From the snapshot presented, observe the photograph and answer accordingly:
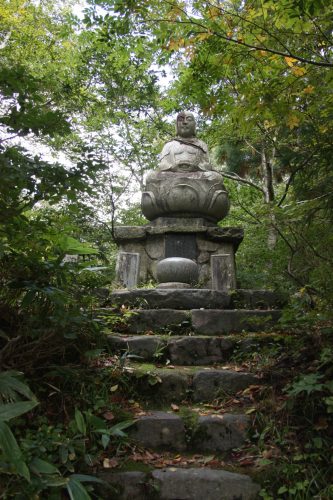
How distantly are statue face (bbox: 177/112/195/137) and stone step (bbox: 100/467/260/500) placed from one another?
19.0ft

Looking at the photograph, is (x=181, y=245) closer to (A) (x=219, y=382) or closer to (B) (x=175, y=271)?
(B) (x=175, y=271)

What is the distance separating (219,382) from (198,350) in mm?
479

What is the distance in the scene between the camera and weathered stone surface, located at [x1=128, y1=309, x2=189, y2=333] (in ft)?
12.4

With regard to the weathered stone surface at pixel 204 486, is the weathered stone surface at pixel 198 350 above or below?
above

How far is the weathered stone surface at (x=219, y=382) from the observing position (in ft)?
9.48

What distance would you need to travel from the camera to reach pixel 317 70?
3.66m

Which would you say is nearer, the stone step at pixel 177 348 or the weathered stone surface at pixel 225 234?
the stone step at pixel 177 348

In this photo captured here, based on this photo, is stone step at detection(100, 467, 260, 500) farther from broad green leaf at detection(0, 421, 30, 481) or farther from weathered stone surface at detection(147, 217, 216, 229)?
weathered stone surface at detection(147, 217, 216, 229)

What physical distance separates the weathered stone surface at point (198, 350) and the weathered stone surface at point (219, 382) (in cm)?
39

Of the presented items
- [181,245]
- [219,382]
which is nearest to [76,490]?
[219,382]

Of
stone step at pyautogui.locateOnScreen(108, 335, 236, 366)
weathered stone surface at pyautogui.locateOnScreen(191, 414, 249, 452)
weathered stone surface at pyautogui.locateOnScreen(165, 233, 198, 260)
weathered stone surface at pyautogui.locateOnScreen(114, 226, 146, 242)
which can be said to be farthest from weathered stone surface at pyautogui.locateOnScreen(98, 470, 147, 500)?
weathered stone surface at pyautogui.locateOnScreen(114, 226, 146, 242)

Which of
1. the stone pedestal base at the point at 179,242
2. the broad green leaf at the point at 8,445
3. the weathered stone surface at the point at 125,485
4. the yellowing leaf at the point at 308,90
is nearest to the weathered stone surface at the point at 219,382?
the weathered stone surface at the point at 125,485

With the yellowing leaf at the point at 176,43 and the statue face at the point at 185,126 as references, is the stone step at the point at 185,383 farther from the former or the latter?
the statue face at the point at 185,126

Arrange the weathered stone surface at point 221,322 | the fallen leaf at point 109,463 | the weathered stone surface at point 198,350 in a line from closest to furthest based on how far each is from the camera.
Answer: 1. the fallen leaf at point 109,463
2. the weathered stone surface at point 198,350
3. the weathered stone surface at point 221,322
